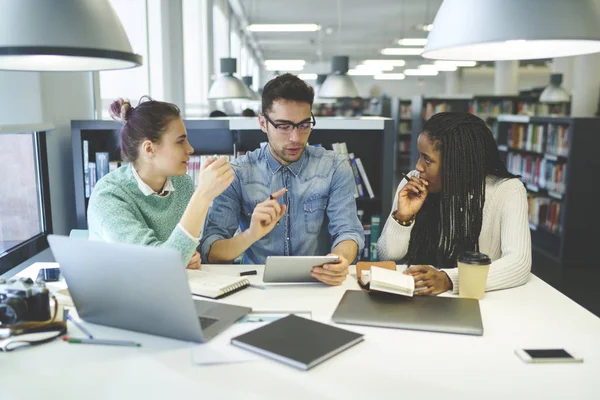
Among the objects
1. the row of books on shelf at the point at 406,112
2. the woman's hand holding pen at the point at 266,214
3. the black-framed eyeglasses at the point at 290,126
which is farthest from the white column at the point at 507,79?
the woman's hand holding pen at the point at 266,214

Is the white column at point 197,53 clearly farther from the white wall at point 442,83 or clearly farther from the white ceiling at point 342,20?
the white wall at point 442,83

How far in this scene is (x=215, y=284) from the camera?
4.97 feet

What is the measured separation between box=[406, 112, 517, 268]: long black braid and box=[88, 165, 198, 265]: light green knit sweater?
827 mm

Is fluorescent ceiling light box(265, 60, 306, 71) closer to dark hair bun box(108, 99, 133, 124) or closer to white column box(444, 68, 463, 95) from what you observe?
white column box(444, 68, 463, 95)

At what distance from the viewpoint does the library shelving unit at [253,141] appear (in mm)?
2914

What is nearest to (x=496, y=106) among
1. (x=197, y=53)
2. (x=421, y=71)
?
(x=421, y=71)

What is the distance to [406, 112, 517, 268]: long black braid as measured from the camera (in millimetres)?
1807

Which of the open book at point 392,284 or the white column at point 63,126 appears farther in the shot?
the white column at point 63,126

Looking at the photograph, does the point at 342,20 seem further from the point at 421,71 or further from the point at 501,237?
the point at 501,237

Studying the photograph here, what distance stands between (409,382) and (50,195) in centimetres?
215

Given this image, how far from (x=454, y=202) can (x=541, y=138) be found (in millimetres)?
4505

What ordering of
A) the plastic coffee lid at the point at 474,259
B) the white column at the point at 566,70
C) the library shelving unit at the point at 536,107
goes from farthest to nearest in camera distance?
1. the white column at the point at 566,70
2. the library shelving unit at the point at 536,107
3. the plastic coffee lid at the point at 474,259

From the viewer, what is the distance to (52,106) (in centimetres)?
→ 259

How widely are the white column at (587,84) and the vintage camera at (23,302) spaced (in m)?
7.82
